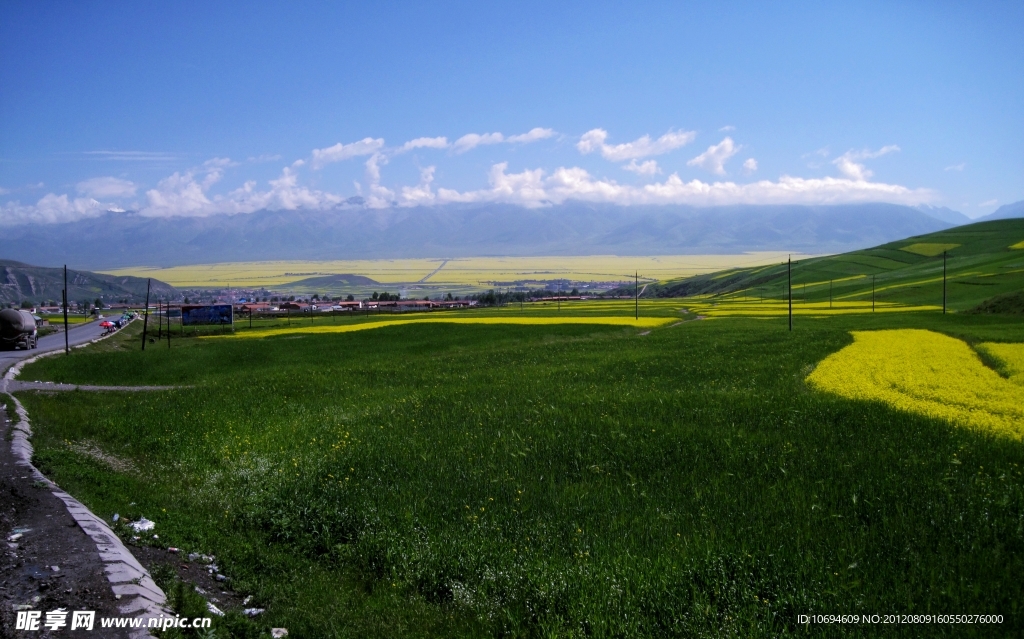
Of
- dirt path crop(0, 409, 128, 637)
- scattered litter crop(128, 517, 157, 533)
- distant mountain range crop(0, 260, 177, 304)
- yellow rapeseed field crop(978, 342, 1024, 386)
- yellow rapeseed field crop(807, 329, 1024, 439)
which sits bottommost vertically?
scattered litter crop(128, 517, 157, 533)

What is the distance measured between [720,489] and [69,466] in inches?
482

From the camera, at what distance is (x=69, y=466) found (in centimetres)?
1266

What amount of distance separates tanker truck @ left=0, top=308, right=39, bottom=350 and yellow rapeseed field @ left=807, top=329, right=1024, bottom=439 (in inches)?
1986

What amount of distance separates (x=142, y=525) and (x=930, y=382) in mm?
21580

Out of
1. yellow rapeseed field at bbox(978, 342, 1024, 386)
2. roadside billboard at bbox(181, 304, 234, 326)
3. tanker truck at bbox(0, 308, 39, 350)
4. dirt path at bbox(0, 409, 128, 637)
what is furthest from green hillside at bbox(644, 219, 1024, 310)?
roadside billboard at bbox(181, 304, 234, 326)

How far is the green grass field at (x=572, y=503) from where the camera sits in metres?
7.58

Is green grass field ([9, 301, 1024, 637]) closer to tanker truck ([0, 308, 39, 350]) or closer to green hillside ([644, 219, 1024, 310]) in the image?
tanker truck ([0, 308, 39, 350])

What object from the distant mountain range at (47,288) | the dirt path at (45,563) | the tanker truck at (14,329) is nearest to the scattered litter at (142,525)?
the dirt path at (45,563)

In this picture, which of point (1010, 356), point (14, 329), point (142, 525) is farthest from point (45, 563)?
point (14, 329)

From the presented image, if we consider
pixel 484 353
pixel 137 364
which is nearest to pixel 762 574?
pixel 484 353

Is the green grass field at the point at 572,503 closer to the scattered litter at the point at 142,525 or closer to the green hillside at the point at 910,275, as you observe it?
the scattered litter at the point at 142,525

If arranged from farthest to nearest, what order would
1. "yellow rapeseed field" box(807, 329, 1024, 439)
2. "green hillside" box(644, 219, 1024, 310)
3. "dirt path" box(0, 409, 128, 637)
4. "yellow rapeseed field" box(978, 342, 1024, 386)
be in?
"green hillside" box(644, 219, 1024, 310)
"yellow rapeseed field" box(978, 342, 1024, 386)
"yellow rapeseed field" box(807, 329, 1024, 439)
"dirt path" box(0, 409, 128, 637)

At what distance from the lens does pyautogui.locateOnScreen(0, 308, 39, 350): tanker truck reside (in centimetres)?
4512

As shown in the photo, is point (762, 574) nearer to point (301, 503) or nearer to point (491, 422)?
point (301, 503)
